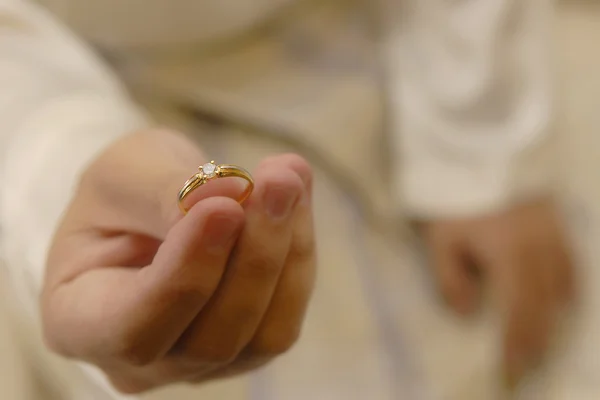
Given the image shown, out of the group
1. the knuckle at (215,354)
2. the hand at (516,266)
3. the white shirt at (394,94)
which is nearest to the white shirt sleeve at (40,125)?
the white shirt at (394,94)

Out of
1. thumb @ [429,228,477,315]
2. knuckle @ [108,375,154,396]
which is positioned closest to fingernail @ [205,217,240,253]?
knuckle @ [108,375,154,396]

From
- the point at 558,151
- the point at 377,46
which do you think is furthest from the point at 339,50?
the point at 558,151

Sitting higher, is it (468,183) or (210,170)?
(468,183)

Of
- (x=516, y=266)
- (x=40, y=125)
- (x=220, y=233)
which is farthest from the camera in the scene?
(x=516, y=266)

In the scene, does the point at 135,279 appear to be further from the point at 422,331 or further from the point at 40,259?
the point at 422,331

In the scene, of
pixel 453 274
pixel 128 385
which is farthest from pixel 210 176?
pixel 453 274

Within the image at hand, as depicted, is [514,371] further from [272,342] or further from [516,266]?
[272,342]

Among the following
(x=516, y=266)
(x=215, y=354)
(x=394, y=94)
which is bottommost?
(x=215, y=354)

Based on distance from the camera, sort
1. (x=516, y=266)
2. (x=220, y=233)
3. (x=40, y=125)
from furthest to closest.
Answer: (x=516, y=266) → (x=40, y=125) → (x=220, y=233)
